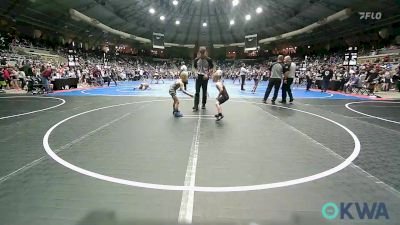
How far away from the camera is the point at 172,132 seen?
21.8 feet

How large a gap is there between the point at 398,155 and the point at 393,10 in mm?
29896

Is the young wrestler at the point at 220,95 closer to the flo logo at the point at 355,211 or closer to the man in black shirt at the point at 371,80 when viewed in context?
the flo logo at the point at 355,211

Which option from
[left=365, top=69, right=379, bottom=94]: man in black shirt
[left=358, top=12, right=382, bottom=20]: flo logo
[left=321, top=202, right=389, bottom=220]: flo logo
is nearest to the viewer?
[left=321, top=202, right=389, bottom=220]: flo logo

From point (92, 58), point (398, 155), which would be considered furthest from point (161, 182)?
point (92, 58)

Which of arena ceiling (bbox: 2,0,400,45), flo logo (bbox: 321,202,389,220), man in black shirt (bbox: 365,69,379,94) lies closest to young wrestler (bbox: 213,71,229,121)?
flo logo (bbox: 321,202,389,220)

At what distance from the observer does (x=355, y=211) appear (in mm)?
3000

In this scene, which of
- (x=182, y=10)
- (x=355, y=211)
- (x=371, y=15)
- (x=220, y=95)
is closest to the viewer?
(x=355, y=211)

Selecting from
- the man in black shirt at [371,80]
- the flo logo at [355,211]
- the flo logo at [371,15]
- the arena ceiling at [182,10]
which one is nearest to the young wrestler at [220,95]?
the flo logo at [355,211]

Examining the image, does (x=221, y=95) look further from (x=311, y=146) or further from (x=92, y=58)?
(x=92, y=58)

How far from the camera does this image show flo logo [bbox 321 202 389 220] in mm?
2896

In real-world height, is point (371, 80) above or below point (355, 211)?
above

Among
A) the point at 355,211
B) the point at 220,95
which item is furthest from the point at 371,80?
the point at 355,211

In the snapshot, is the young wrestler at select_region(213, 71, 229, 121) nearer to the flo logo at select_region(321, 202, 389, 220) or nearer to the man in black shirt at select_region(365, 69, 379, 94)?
the flo logo at select_region(321, 202, 389, 220)

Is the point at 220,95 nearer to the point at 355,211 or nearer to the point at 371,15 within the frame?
the point at 355,211
